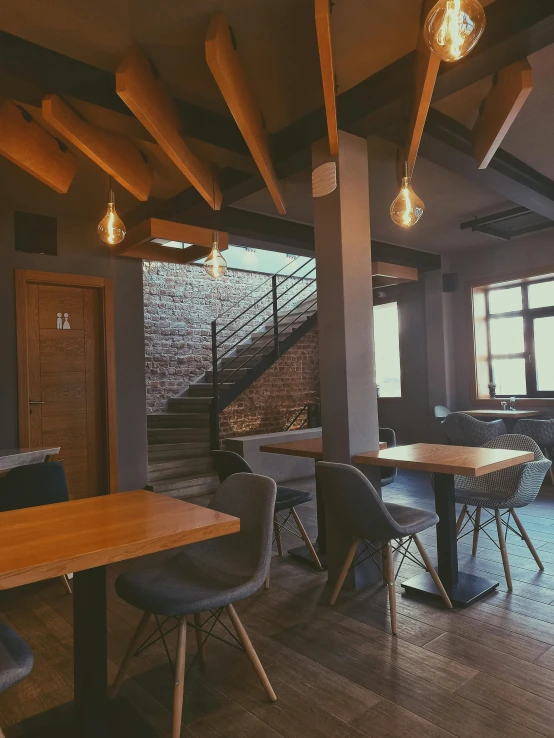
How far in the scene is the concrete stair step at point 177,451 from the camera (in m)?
6.33

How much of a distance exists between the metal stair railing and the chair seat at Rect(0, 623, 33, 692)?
501 cm

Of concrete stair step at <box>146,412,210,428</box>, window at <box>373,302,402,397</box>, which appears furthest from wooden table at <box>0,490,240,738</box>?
window at <box>373,302,402,397</box>

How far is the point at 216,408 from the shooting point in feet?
22.2

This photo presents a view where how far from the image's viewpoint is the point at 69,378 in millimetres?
5223

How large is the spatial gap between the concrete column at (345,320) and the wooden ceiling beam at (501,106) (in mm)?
777

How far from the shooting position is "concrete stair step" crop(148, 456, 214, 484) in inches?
237

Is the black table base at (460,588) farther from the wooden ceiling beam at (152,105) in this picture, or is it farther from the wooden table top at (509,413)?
the wooden table top at (509,413)

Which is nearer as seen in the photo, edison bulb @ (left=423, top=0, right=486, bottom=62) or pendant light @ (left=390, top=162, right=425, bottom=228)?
edison bulb @ (left=423, top=0, right=486, bottom=62)

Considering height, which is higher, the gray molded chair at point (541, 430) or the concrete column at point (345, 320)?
the concrete column at point (345, 320)

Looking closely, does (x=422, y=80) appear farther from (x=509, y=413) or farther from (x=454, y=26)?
(x=509, y=413)

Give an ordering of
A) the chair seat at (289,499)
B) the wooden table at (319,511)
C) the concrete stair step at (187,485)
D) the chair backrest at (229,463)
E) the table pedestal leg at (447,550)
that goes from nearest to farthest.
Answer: the table pedestal leg at (447,550) → the chair backrest at (229,463) → the chair seat at (289,499) → the wooden table at (319,511) → the concrete stair step at (187,485)

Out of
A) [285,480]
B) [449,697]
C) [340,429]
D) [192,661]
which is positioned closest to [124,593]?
[192,661]

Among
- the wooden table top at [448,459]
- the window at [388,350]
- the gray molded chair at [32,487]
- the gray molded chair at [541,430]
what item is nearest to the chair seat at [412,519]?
the wooden table top at [448,459]

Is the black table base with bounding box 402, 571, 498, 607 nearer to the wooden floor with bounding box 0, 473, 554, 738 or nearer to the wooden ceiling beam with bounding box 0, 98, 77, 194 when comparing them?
the wooden floor with bounding box 0, 473, 554, 738
